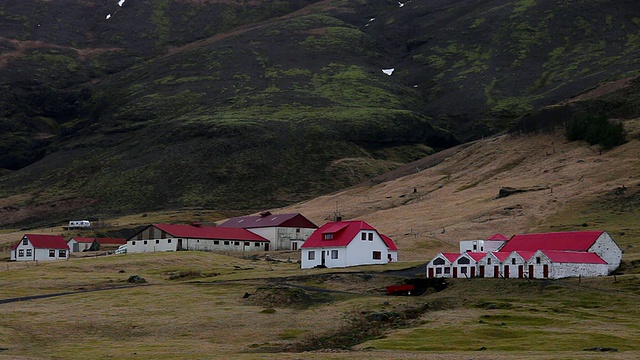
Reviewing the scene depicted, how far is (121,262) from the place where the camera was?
4683 inches

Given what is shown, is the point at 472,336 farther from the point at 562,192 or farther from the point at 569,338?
the point at 562,192

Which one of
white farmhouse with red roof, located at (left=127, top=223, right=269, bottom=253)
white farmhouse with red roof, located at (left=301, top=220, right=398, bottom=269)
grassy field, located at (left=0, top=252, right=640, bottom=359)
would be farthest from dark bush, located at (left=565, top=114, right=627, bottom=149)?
grassy field, located at (left=0, top=252, right=640, bottom=359)

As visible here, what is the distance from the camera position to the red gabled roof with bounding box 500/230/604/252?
97750 millimetres

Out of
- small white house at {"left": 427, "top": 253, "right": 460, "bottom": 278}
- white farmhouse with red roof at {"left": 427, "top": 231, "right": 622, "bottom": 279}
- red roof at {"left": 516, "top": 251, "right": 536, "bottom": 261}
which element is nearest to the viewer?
white farmhouse with red roof at {"left": 427, "top": 231, "right": 622, "bottom": 279}

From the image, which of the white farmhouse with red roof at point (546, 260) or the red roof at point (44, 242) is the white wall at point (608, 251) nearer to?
the white farmhouse with red roof at point (546, 260)

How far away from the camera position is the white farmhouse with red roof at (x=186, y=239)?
5773 inches

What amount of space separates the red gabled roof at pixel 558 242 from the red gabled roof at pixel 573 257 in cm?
191

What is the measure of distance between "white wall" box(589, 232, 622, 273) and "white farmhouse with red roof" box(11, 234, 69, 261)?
87.1 m

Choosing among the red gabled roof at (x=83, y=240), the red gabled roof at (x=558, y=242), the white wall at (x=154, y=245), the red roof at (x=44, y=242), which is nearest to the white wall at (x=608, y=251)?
the red gabled roof at (x=558, y=242)

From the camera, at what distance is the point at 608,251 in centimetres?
9612

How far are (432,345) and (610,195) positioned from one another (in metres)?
88.2

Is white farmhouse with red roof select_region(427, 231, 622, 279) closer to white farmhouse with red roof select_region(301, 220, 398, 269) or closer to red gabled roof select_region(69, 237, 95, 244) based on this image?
white farmhouse with red roof select_region(301, 220, 398, 269)

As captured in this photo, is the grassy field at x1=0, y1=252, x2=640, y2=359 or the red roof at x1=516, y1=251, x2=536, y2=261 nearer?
the grassy field at x1=0, y1=252, x2=640, y2=359

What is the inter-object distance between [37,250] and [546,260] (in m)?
86.6
